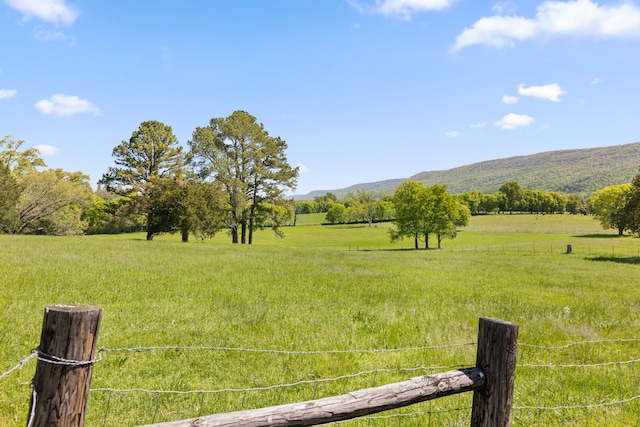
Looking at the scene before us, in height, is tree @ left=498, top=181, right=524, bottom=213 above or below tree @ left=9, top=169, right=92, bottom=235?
above

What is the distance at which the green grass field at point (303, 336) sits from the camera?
586 cm

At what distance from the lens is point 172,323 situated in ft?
30.8

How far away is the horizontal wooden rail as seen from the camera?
2.54 meters

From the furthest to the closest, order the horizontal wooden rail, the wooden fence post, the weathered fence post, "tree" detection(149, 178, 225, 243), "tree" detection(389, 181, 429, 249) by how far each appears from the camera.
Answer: "tree" detection(389, 181, 429, 249) < "tree" detection(149, 178, 225, 243) < the wooden fence post < the horizontal wooden rail < the weathered fence post

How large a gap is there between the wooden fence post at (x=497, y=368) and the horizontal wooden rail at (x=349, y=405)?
4.3 inches

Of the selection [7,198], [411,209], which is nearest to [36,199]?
[7,198]

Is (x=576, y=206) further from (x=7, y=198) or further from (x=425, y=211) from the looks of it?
(x=7, y=198)

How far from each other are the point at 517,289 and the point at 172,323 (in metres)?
14.8

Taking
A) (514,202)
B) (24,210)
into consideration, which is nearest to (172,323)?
(24,210)

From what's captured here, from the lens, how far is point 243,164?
47.2 m

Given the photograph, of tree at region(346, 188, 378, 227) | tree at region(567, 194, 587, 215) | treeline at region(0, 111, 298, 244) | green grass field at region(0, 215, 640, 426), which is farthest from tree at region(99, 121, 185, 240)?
tree at region(567, 194, 587, 215)

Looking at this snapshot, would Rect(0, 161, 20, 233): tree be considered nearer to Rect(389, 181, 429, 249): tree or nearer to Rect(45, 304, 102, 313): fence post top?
Rect(389, 181, 429, 249): tree

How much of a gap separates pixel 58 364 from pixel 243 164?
46.0 metres

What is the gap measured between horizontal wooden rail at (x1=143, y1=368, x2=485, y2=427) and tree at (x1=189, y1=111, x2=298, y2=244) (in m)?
43.8
